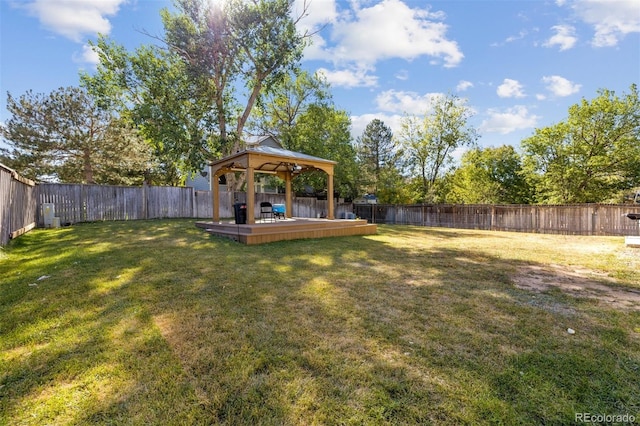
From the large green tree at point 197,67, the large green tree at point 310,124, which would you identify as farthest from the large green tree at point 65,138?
the large green tree at point 310,124

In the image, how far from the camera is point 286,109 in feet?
72.4

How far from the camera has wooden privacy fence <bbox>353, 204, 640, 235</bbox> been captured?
1136 cm

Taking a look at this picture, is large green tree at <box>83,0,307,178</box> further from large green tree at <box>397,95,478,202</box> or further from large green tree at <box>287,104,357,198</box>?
large green tree at <box>397,95,478,202</box>

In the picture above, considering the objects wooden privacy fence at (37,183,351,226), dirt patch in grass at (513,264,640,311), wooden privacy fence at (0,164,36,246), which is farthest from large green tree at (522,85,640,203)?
wooden privacy fence at (0,164,36,246)

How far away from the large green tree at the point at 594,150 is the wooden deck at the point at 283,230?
59.9 ft

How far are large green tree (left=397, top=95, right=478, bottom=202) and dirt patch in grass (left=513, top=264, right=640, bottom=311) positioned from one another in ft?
72.4

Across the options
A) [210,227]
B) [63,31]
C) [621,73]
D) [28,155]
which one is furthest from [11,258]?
[621,73]

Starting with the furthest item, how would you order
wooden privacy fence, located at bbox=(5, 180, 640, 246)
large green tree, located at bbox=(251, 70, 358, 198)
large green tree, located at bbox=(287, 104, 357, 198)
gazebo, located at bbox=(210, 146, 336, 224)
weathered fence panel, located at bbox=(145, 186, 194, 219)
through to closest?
large green tree, located at bbox=(251, 70, 358, 198) < large green tree, located at bbox=(287, 104, 357, 198) < weathered fence panel, located at bbox=(145, 186, 194, 219) < gazebo, located at bbox=(210, 146, 336, 224) < wooden privacy fence, located at bbox=(5, 180, 640, 246)

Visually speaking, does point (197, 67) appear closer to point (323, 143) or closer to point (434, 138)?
point (323, 143)

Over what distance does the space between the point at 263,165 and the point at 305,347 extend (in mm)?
8904

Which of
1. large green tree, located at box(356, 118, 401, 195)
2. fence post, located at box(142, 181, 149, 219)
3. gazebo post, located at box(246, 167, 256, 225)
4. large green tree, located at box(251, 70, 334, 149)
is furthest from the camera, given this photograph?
large green tree, located at box(356, 118, 401, 195)

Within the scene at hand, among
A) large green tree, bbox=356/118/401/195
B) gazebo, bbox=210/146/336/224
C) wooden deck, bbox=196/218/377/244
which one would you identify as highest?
large green tree, bbox=356/118/401/195

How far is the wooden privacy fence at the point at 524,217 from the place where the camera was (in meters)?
11.4

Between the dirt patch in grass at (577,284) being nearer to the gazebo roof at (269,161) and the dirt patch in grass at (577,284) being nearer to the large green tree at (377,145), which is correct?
the gazebo roof at (269,161)
